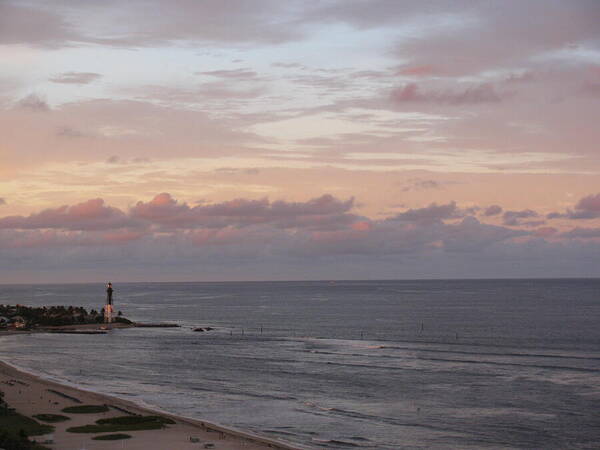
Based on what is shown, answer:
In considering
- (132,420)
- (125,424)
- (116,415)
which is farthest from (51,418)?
(132,420)

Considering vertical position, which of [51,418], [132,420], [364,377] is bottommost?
[364,377]

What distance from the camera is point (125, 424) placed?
56.5 meters

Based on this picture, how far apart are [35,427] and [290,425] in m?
20.0

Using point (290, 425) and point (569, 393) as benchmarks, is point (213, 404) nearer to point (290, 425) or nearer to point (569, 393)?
point (290, 425)

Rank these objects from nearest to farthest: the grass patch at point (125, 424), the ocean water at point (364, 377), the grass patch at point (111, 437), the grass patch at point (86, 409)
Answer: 1. the grass patch at point (111, 437)
2. the grass patch at point (125, 424)
3. the ocean water at point (364, 377)
4. the grass patch at point (86, 409)

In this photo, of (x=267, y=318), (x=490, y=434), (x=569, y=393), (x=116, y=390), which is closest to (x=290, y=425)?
(x=490, y=434)

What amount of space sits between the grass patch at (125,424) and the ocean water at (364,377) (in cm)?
626

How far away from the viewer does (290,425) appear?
59.4 meters

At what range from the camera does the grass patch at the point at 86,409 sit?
61412 mm

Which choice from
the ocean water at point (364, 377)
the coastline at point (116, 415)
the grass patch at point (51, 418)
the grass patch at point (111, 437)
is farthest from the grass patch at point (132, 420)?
the ocean water at point (364, 377)

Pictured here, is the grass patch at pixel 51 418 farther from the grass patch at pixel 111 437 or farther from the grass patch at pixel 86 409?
the grass patch at pixel 111 437

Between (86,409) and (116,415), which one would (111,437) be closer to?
(116,415)

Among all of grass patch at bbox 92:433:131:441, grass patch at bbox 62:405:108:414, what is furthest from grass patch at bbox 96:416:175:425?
grass patch at bbox 62:405:108:414

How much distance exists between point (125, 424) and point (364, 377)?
35.0 metres
